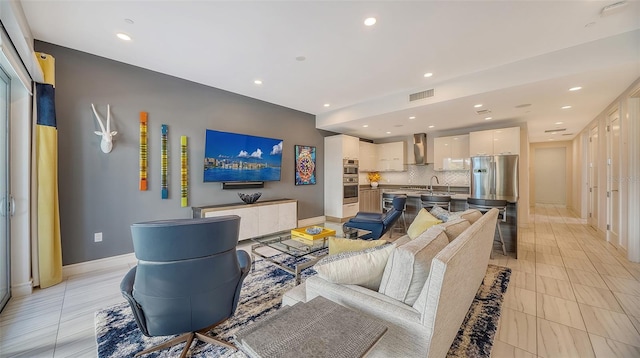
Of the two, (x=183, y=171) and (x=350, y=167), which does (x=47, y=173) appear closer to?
(x=183, y=171)

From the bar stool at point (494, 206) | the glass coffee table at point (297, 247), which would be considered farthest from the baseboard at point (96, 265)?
the bar stool at point (494, 206)

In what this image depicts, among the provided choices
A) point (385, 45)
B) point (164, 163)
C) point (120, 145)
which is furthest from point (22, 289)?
point (385, 45)

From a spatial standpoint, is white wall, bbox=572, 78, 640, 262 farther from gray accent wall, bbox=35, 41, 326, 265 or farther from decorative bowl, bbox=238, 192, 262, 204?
gray accent wall, bbox=35, 41, 326, 265

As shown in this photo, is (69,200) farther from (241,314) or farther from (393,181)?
(393,181)

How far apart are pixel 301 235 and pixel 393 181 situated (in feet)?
17.2

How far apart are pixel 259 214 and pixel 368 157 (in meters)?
4.08

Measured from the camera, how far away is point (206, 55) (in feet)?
10.2

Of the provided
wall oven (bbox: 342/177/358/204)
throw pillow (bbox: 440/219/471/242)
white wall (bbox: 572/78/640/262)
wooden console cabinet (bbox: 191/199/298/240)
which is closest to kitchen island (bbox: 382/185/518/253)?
wall oven (bbox: 342/177/358/204)

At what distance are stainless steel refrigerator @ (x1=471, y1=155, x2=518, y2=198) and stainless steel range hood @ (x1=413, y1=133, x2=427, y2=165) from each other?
51.0 inches

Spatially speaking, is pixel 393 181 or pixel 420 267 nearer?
pixel 420 267

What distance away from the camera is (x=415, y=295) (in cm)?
129

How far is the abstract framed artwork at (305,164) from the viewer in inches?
228

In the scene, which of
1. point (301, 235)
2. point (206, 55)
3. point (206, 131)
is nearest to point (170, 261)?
point (301, 235)

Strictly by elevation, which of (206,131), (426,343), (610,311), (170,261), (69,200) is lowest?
(610,311)
